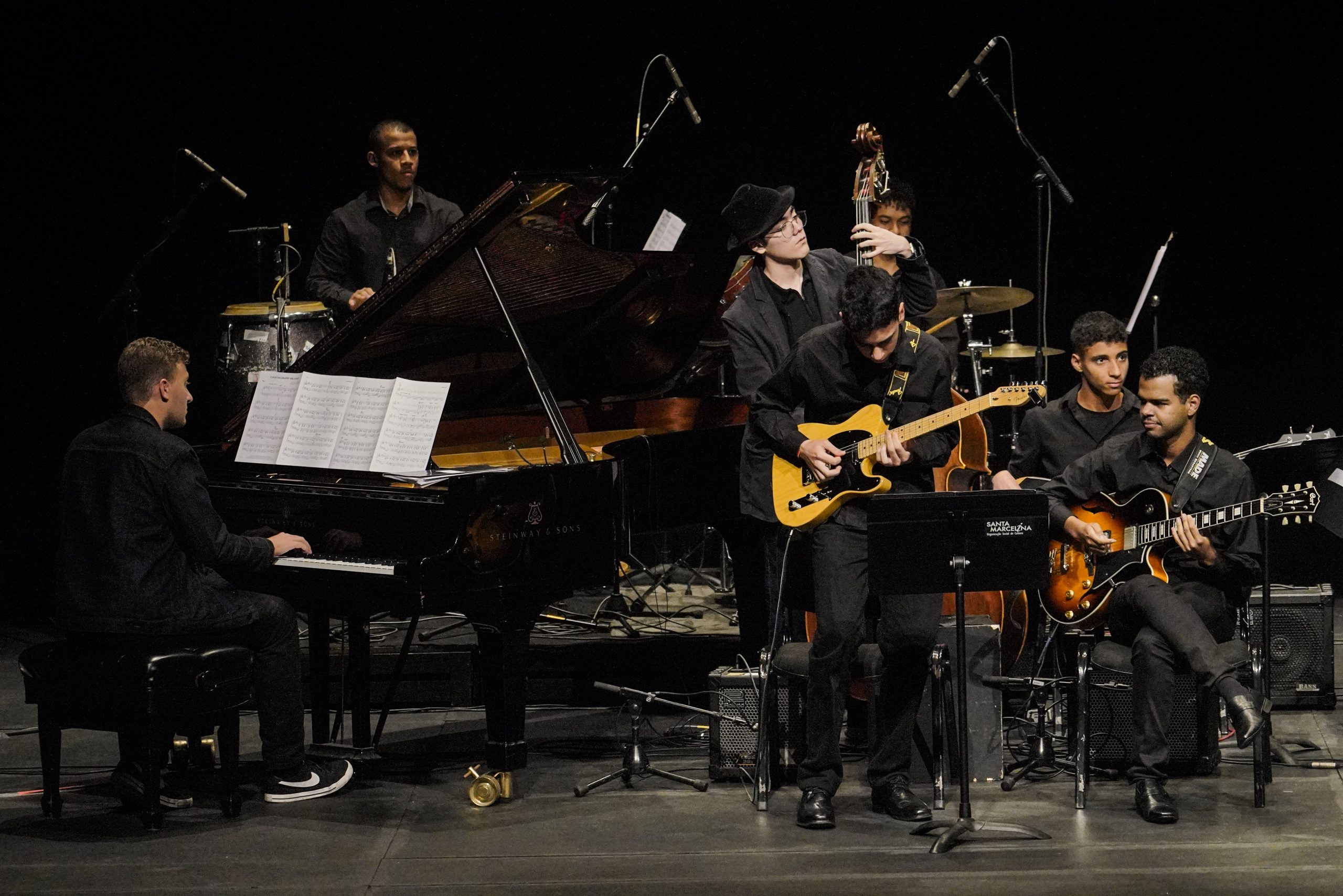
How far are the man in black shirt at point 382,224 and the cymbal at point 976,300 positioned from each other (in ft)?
7.67

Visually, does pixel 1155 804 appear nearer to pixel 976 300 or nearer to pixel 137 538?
pixel 976 300

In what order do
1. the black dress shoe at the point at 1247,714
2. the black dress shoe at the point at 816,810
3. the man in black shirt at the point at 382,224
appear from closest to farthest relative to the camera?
the black dress shoe at the point at 1247,714
the black dress shoe at the point at 816,810
the man in black shirt at the point at 382,224

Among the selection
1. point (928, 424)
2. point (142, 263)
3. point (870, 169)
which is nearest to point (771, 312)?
point (928, 424)

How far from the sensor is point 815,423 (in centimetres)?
520

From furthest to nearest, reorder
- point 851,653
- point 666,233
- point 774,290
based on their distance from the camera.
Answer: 1. point 666,233
2. point 774,290
3. point 851,653

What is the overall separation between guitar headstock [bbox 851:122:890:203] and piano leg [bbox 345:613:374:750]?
266cm

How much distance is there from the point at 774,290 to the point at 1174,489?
1598mm

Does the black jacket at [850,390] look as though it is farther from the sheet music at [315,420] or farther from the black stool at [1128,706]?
the sheet music at [315,420]

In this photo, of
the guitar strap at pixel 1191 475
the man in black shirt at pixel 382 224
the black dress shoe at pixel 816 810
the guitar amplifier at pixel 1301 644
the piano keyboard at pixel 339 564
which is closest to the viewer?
the black dress shoe at pixel 816 810

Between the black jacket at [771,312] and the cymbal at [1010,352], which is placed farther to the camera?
the cymbal at [1010,352]

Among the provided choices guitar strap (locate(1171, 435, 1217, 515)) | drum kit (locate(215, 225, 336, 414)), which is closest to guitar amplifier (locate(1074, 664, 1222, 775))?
guitar strap (locate(1171, 435, 1217, 515))

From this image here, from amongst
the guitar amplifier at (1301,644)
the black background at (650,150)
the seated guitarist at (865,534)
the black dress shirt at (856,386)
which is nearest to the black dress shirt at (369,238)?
the black background at (650,150)

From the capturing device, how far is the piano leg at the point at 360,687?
224 inches

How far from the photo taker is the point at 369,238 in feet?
23.4
